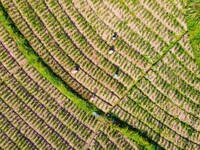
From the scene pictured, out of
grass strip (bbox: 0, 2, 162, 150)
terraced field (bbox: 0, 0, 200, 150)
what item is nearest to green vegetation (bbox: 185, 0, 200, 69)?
terraced field (bbox: 0, 0, 200, 150)

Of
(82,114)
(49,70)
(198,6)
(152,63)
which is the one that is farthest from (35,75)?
(198,6)

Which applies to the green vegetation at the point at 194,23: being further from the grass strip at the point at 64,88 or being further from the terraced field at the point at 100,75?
the grass strip at the point at 64,88

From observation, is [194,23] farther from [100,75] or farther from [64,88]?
[64,88]

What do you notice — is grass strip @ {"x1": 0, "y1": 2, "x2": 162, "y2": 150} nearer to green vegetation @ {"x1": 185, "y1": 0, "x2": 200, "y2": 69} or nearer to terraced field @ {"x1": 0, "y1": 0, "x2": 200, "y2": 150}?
terraced field @ {"x1": 0, "y1": 0, "x2": 200, "y2": 150}

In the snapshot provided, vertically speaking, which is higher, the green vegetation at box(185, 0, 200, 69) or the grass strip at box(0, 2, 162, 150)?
the green vegetation at box(185, 0, 200, 69)

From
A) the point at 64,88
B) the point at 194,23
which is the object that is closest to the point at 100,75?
the point at 64,88
